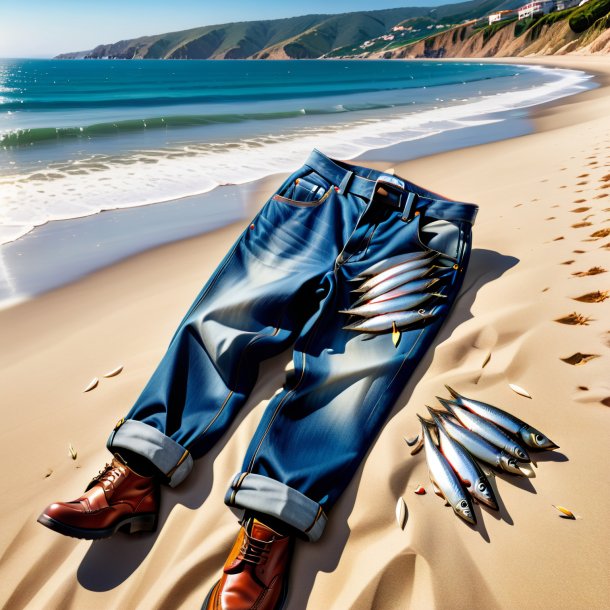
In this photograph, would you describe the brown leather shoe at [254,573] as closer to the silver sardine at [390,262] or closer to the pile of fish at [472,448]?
the pile of fish at [472,448]

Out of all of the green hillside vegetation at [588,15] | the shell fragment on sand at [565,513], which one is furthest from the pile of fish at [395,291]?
the green hillside vegetation at [588,15]

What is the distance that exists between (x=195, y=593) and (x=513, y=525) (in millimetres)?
1274

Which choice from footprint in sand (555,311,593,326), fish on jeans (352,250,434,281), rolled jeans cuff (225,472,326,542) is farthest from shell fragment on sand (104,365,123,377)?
footprint in sand (555,311,593,326)

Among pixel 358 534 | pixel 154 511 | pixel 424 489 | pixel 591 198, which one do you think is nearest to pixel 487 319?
pixel 424 489

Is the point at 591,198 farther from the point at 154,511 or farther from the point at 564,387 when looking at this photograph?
the point at 154,511

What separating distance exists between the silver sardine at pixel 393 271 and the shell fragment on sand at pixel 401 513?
1.34 meters

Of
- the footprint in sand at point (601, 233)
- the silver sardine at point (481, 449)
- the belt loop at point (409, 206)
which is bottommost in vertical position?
the silver sardine at point (481, 449)

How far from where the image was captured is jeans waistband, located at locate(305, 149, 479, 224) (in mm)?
3023

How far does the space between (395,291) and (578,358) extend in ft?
3.49

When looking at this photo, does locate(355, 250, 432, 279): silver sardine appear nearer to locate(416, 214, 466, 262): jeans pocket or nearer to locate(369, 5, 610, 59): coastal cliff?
locate(416, 214, 466, 262): jeans pocket

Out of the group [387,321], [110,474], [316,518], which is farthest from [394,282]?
[110,474]

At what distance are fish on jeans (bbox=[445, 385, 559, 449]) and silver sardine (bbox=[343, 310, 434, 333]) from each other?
576mm

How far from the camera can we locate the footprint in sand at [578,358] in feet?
7.40

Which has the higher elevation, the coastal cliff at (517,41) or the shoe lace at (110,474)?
the coastal cliff at (517,41)
